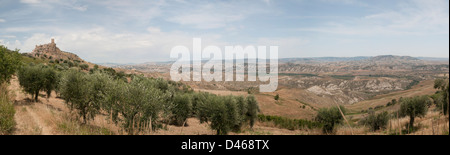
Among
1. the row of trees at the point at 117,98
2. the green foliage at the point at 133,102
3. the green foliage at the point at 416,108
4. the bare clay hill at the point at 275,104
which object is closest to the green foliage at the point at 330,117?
the bare clay hill at the point at 275,104

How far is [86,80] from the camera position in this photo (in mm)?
23766

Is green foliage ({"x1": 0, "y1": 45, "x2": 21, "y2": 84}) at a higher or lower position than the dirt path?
higher

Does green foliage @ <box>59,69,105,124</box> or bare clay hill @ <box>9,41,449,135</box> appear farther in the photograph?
green foliage @ <box>59,69,105,124</box>

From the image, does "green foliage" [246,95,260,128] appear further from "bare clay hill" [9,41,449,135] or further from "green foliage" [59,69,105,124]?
"green foliage" [59,69,105,124]

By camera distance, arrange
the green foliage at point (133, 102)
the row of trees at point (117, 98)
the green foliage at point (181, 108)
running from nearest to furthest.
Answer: the green foliage at point (133, 102)
the row of trees at point (117, 98)
the green foliage at point (181, 108)

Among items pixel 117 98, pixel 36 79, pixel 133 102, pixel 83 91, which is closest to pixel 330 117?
pixel 133 102

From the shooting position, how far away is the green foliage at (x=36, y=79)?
2869cm

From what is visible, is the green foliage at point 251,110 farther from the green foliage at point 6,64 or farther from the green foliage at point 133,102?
the green foliage at point 6,64

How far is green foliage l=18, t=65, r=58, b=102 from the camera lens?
28688 millimetres

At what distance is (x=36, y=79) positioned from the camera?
29250 mm

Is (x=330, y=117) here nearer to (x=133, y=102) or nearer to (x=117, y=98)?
(x=133, y=102)

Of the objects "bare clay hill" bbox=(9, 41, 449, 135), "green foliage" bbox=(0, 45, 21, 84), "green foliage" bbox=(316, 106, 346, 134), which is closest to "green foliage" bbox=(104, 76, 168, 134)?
"bare clay hill" bbox=(9, 41, 449, 135)
